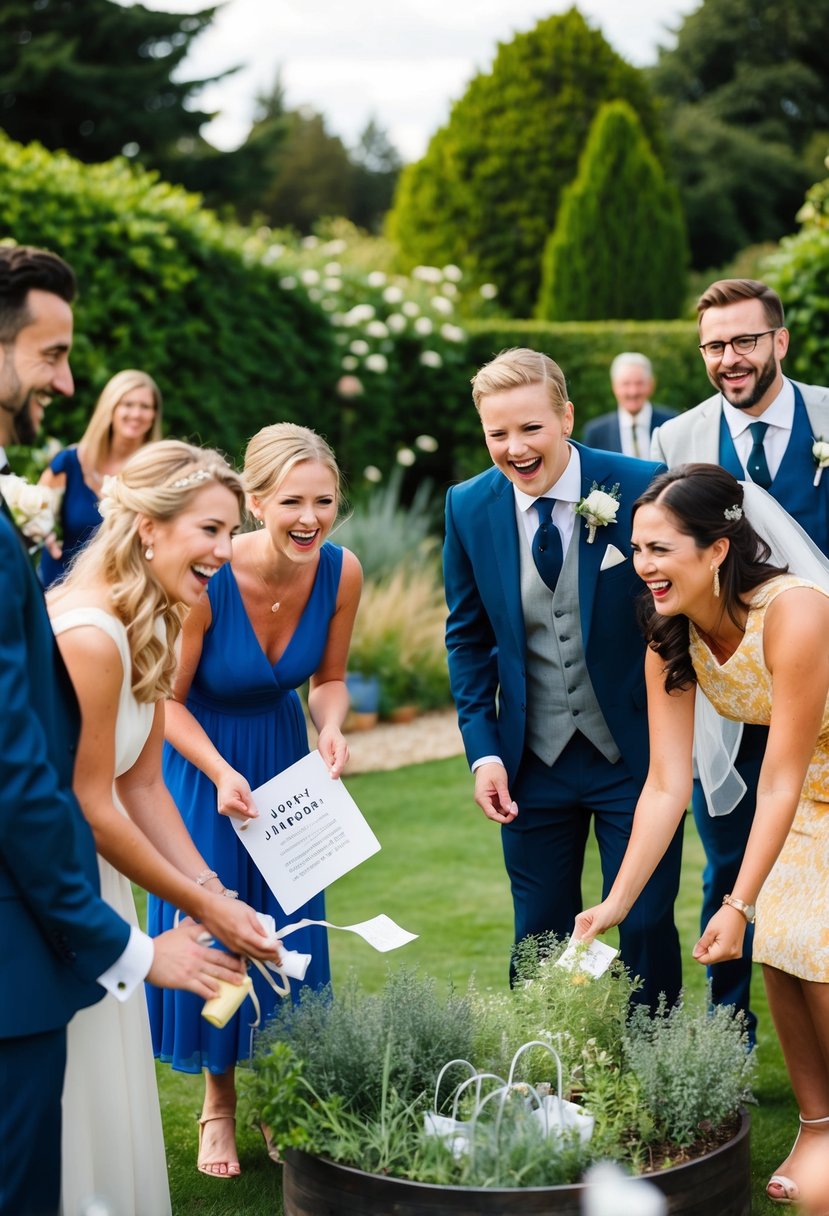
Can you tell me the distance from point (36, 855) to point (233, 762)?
1.46m

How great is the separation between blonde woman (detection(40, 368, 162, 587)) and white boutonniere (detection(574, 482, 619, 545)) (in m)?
3.46

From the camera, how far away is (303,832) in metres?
3.29

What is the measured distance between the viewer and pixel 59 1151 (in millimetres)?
2191

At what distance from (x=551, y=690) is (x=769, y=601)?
0.66 m

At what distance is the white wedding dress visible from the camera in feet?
8.06

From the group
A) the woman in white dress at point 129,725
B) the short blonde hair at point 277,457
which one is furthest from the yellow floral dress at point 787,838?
the woman in white dress at point 129,725

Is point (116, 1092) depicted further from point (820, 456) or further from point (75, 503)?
point (75, 503)

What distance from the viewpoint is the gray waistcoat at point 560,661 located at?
11.2 ft

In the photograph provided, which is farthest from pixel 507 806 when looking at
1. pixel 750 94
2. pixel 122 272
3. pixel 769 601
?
pixel 750 94

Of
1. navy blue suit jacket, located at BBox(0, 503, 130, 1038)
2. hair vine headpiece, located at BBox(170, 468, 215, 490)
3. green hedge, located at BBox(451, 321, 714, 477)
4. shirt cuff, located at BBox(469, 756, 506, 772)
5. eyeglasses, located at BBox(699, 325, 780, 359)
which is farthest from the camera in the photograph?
green hedge, located at BBox(451, 321, 714, 477)

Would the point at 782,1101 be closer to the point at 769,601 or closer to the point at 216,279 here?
the point at 769,601

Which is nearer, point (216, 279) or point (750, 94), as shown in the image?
point (216, 279)

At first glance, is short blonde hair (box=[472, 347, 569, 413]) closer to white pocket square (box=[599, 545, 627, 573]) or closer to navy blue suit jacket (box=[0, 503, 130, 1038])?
white pocket square (box=[599, 545, 627, 573])

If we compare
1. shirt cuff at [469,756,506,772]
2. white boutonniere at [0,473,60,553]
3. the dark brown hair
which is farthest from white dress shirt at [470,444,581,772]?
white boutonniere at [0,473,60,553]
